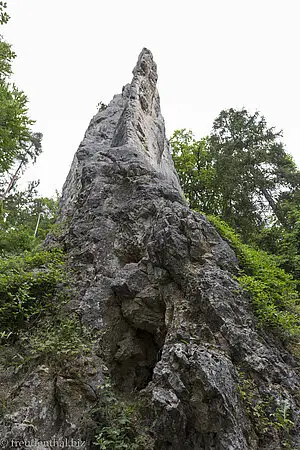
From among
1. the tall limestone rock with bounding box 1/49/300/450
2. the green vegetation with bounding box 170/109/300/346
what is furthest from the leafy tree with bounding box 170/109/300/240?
the tall limestone rock with bounding box 1/49/300/450

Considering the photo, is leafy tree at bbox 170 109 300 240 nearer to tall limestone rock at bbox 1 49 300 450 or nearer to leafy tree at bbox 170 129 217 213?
leafy tree at bbox 170 129 217 213

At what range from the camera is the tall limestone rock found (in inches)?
180

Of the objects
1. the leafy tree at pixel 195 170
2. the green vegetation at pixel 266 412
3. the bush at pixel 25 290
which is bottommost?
the green vegetation at pixel 266 412

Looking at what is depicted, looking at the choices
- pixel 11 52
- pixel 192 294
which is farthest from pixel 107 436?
pixel 11 52

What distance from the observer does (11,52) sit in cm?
951

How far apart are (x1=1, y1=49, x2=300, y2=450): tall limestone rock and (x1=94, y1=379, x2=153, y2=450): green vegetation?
197 mm

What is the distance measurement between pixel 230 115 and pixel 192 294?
51.4 feet

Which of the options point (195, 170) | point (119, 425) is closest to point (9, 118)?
point (119, 425)

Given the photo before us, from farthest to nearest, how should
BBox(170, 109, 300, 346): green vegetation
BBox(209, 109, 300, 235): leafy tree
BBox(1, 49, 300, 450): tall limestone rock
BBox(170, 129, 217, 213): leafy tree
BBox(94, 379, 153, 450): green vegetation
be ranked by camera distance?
BBox(170, 129, 217, 213): leafy tree
BBox(209, 109, 300, 235): leafy tree
BBox(170, 109, 300, 346): green vegetation
BBox(94, 379, 153, 450): green vegetation
BBox(1, 49, 300, 450): tall limestone rock

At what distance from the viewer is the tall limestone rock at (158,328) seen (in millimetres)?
4582

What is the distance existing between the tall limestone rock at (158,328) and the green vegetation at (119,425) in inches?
7.8

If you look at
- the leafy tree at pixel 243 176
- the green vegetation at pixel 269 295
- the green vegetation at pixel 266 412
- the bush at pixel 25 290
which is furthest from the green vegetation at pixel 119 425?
the leafy tree at pixel 243 176

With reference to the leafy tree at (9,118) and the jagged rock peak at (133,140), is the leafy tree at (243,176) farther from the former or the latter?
the leafy tree at (9,118)

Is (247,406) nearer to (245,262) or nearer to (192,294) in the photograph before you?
(192,294)
